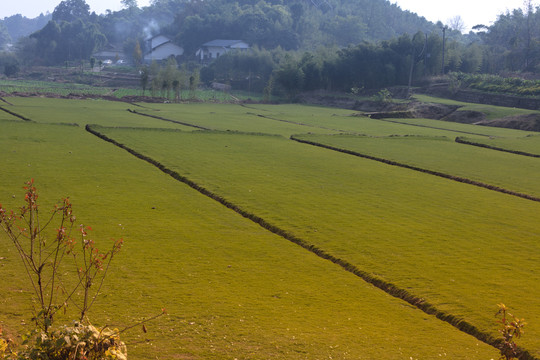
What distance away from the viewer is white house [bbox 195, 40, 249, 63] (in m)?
140

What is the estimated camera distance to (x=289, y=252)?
13.0 meters

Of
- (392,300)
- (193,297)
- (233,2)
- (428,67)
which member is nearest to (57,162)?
(193,297)

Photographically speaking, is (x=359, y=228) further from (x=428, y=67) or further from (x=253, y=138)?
(x=428, y=67)

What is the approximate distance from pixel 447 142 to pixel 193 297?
31.5 meters

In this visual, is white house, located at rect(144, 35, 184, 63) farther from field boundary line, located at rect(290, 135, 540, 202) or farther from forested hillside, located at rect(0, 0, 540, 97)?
field boundary line, located at rect(290, 135, 540, 202)

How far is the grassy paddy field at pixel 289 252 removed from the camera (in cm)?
891

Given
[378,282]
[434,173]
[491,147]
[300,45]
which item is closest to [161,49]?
[300,45]

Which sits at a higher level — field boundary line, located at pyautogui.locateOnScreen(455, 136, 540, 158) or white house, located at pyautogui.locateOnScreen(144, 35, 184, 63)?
white house, located at pyautogui.locateOnScreen(144, 35, 184, 63)

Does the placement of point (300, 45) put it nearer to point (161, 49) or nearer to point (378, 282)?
point (161, 49)

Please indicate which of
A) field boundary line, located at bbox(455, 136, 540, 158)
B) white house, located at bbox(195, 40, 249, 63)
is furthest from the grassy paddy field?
white house, located at bbox(195, 40, 249, 63)

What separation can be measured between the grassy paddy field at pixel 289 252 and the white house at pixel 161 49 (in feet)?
411

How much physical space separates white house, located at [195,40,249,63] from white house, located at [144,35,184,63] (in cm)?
923

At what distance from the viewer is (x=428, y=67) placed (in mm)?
89625

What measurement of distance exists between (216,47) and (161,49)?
16.2m
